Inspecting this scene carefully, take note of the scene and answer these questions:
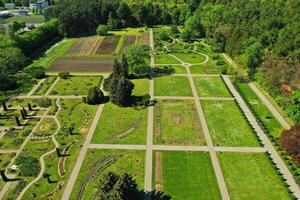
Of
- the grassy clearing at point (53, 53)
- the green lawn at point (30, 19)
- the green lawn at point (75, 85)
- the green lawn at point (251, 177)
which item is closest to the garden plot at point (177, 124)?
the green lawn at point (251, 177)

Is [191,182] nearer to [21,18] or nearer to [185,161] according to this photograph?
[185,161]

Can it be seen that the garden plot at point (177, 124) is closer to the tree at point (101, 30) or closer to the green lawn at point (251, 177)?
the green lawn at point (251, 177)

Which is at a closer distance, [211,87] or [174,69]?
[211,87]

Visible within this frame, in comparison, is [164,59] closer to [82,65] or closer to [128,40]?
[82,65]

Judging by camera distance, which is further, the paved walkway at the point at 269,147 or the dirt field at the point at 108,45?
the dirt field at the point at 108,45

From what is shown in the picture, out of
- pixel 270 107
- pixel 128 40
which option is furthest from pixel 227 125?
pixel 128 40

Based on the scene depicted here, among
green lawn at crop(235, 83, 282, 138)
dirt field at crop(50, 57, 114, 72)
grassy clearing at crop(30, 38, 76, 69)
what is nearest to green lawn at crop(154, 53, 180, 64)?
dirt field at crop(50, 57, 114, 72)
